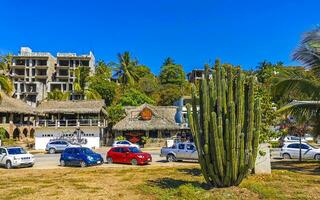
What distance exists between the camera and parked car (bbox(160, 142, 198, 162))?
28750mm

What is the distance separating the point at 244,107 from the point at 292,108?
761 centimetres

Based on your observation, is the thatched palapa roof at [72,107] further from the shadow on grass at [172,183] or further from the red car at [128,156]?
the shadow on grass at [172,183]

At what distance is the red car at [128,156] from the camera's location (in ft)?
92.3

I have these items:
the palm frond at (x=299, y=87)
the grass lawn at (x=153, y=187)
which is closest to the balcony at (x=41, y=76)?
the grass lawn at (x=153, y=187)

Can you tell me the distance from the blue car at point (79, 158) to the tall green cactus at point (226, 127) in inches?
587

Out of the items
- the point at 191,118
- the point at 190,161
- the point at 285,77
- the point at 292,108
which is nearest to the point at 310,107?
the point at 292,108

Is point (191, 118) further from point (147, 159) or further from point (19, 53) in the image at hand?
point (19, 53)

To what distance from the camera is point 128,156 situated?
2867 cm

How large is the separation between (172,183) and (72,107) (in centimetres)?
3650

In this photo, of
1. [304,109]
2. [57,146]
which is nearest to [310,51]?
[304,109]

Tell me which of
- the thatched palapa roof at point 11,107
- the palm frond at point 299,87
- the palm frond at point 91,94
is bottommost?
the palm frond at point 299,87

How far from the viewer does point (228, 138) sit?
1403 cm

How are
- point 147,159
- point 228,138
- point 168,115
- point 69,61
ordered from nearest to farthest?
point 228,138 < point 147,159 < point 168,115 < point 69,61

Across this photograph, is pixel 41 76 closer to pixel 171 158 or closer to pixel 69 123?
pixel 69 123
